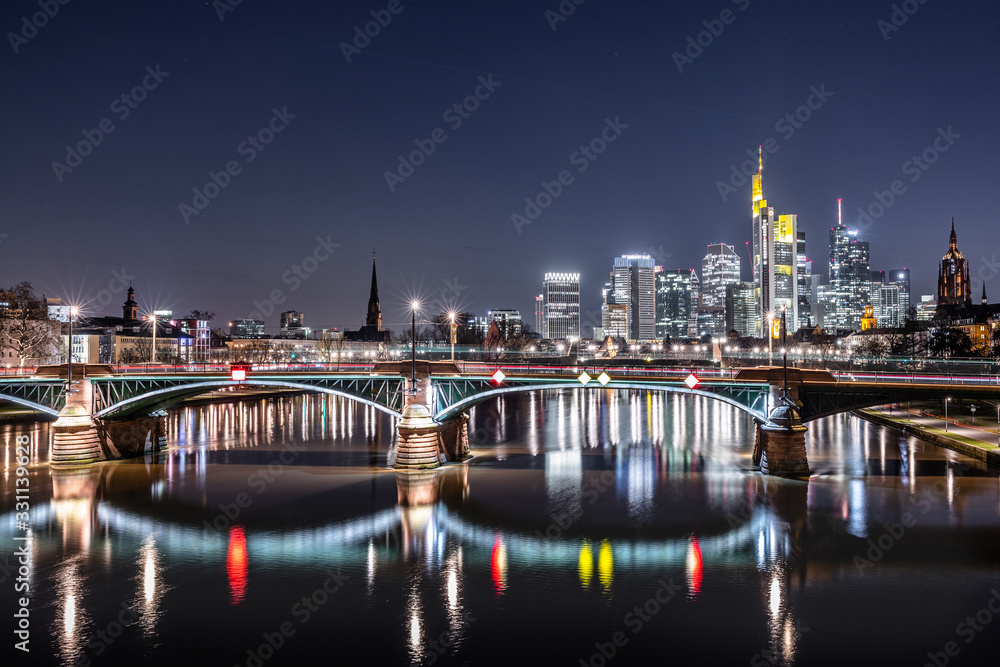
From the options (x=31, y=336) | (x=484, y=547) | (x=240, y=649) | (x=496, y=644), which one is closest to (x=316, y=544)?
(x=484, y=547)

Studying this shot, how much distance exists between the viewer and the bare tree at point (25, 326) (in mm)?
100750

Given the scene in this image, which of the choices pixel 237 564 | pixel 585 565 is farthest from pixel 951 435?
pixel 237 564

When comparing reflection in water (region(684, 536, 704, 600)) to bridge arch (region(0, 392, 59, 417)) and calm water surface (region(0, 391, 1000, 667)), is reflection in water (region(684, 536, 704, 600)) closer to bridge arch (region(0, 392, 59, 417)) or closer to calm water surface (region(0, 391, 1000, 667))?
calm water surface (region(0, 391, 1000, 667))

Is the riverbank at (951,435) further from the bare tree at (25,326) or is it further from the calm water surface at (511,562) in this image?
the bare tree at (25,326)

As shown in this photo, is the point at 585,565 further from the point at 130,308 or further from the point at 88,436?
the point at 130,308

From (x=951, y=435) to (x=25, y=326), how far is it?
113 meters

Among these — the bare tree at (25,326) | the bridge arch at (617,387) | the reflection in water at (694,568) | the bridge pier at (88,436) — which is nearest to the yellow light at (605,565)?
the reflection in water at (694,568)

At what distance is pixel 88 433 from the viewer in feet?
173

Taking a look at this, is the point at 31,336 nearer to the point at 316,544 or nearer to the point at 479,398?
the point at 479,398

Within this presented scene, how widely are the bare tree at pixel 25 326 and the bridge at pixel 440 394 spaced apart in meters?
54.8

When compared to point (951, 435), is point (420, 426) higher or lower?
higher

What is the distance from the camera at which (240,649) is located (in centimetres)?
2234

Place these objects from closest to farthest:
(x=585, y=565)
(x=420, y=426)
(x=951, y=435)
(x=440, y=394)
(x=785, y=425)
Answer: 1. (x=585, y=565)
2. (x=785, y=425)
3. (x=420, y=426)
4. (x=440, y=394)
5. (x=951, y=435)

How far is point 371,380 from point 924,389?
36.5 meters
